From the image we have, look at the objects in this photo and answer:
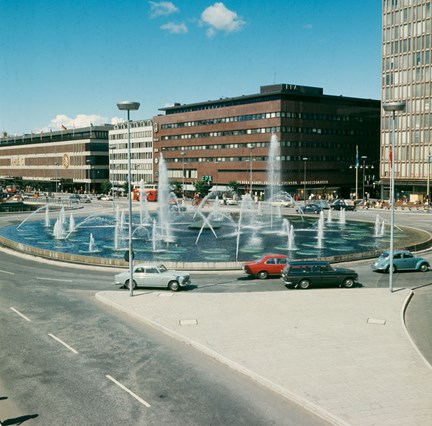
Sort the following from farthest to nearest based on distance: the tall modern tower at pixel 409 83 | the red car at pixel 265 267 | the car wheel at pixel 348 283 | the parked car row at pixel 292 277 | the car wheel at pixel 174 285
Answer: the tall modern tower at pixel 409 83
the red car at pixel 265 267
the car wheel at pixel 348 283
the parked car row at pixel 292 277
the car wheel at pixel 174 285

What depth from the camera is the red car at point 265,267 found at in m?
33.2

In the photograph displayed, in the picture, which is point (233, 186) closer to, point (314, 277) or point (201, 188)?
point (201, 188)

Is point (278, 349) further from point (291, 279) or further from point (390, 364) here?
point (291, 279)

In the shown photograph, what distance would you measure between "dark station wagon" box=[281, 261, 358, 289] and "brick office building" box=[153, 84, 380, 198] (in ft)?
283

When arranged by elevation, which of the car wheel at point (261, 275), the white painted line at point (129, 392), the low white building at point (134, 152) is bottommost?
the white painted line at point (129, 392)

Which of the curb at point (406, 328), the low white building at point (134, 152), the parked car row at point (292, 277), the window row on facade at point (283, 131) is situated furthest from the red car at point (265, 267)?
the low white building at point (134, 152)

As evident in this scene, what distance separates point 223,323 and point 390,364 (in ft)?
23.9

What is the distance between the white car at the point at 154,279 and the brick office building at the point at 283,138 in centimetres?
8802

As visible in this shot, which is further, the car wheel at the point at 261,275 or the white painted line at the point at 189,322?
the car wheel at the point at 261,275

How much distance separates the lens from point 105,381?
1648cm

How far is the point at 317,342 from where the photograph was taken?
19875mm

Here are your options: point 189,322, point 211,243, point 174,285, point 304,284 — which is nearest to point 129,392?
point 189,322

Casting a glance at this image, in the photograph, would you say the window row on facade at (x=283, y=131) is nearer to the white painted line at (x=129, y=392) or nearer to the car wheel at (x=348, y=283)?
the car wheel at (x=348, y=283)

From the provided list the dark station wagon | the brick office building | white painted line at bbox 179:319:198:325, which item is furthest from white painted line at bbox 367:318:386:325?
the brick office building
